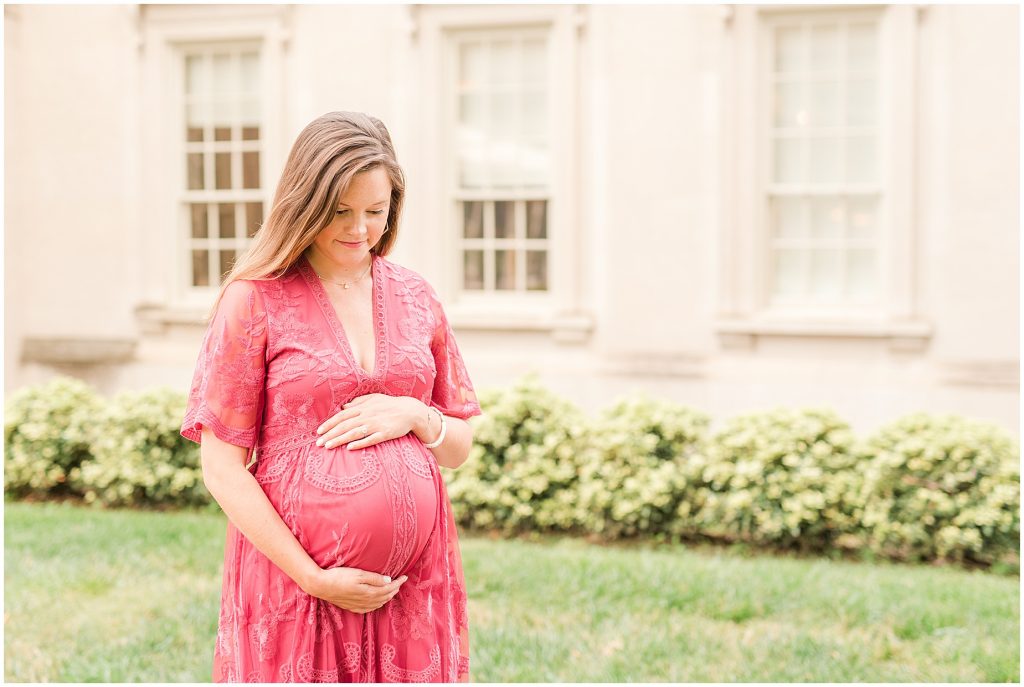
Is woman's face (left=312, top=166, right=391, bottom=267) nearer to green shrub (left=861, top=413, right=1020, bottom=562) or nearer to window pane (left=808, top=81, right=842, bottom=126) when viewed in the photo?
green shrub (left=861, top=413, right=1020, bottom=562)

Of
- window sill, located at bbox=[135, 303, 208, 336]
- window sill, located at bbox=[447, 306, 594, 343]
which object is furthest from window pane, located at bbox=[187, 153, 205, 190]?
window sill, located at bbox=[447, 306, 594, 343]

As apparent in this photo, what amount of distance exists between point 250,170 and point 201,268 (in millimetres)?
1099

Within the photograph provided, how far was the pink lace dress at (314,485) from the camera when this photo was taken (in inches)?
85.9

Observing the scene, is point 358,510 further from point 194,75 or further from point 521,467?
point 194,75

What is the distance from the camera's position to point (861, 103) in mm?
8414

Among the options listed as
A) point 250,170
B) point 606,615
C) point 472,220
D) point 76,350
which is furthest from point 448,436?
point 76,350

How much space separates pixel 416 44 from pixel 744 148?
3067 millimetres

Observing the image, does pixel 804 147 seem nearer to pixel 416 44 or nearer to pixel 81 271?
pixel 416 44

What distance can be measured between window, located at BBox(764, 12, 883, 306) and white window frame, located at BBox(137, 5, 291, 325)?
453 cm

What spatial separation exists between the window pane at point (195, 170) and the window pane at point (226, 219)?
319 mm

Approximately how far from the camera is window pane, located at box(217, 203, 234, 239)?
9891mm

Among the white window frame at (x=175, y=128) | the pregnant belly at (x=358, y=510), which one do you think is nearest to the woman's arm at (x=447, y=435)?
the pregnant belly at (x=358, y=510)

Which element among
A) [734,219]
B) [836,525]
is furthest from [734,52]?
[836,525]

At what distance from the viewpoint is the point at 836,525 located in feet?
21.4
